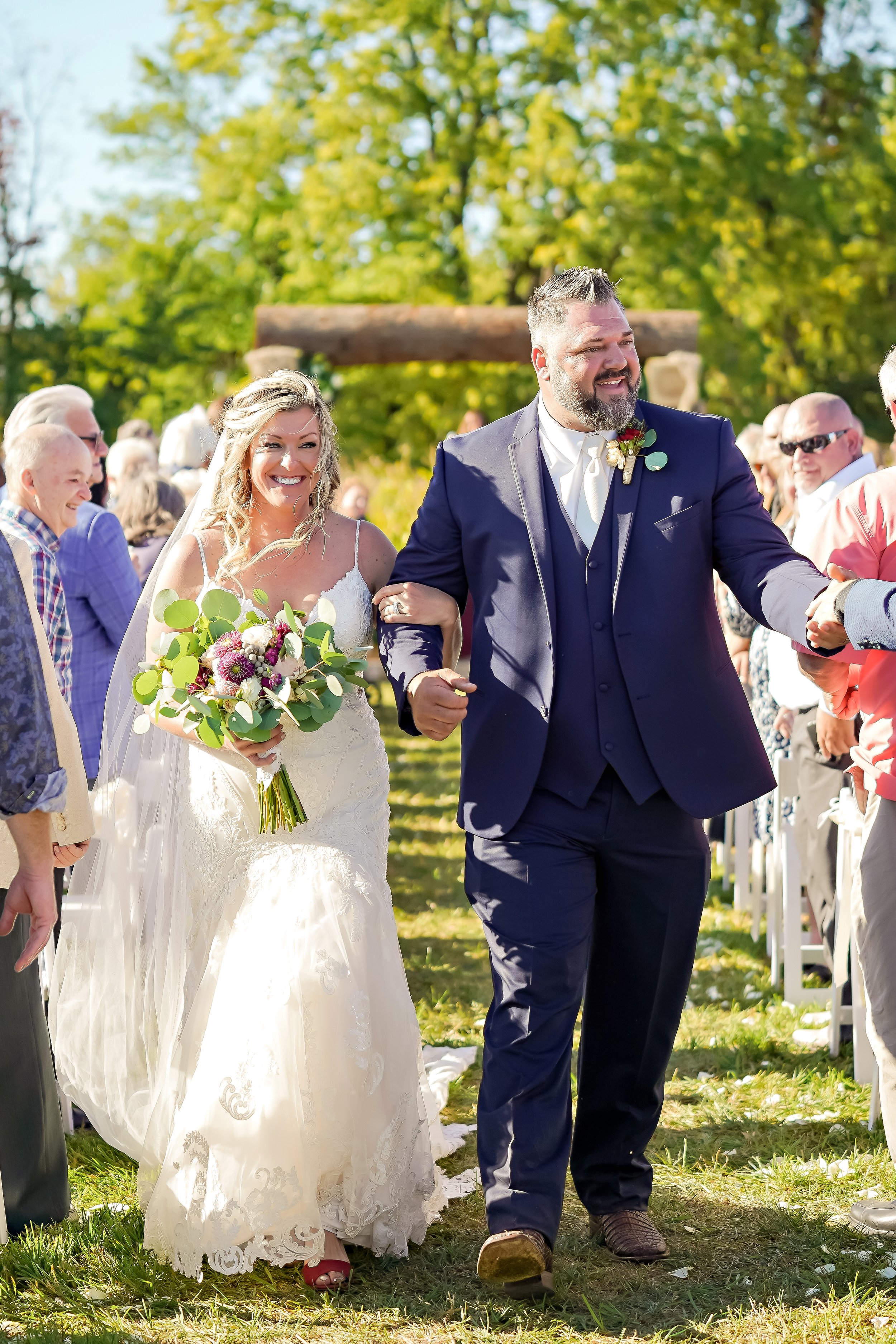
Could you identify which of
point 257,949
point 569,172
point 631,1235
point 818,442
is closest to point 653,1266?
point 631,1235

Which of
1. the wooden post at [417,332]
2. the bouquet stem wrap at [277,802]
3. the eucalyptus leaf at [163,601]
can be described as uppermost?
A: the wooden post at [417,332]

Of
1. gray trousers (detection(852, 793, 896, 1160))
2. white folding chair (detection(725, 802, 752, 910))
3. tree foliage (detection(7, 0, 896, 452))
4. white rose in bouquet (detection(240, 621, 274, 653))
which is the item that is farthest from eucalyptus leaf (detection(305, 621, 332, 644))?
tree foliage (detection(7, 0, 896, 452))

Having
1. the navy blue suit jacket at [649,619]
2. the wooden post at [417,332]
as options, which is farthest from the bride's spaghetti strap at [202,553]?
the wooden post at [417,332]

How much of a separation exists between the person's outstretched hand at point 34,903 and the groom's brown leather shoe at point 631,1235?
180 centimetres

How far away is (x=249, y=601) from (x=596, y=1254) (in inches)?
84.2

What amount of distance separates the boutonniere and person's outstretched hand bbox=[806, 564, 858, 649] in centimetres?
60

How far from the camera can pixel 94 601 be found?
560cm

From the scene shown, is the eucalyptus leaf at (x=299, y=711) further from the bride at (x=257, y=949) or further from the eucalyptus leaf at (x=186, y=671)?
the eucalyptus leaf at (x=186, y=671)

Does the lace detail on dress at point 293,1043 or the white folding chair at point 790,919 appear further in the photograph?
the white folding chair at point 790,919

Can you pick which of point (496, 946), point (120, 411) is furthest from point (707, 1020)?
point (120, 411)

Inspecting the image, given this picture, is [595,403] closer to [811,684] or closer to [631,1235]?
[631,1235]

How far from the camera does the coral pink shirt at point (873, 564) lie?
3.82 meters

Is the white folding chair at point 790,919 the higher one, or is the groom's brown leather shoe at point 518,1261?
the white folding chair at point 790,919

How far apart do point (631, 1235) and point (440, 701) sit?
167 cm
